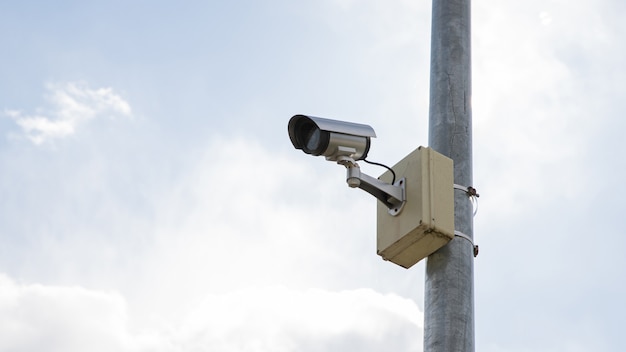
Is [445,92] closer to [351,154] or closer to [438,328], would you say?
[351,154]

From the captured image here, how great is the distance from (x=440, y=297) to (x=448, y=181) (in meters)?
0.66

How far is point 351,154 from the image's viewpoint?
6.04 m

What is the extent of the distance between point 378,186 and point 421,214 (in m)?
0.31

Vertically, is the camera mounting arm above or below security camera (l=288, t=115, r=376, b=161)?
below

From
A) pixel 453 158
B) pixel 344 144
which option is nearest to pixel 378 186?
pixel 344 144

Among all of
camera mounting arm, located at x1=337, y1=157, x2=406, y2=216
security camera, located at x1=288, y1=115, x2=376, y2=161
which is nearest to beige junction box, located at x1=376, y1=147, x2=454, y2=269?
camera mounting arm, located at x1=337, y1=157, x2=406, y2=216

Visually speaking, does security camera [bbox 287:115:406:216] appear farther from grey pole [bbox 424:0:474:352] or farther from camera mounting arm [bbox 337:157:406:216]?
grey pole [bbox 424:0:474:352]

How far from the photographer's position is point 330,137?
19.6ft

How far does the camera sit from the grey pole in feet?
18.5

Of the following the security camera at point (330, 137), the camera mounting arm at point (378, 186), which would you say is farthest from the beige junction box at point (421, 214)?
the security camera at point (330, 137)

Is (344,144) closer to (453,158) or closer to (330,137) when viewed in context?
(330,137)

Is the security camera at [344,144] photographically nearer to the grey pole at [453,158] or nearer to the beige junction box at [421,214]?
the beige junction box at [421,214]

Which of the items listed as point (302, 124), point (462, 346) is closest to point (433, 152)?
point (302, 124)

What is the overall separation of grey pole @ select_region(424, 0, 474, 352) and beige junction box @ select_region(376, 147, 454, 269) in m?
0.09
